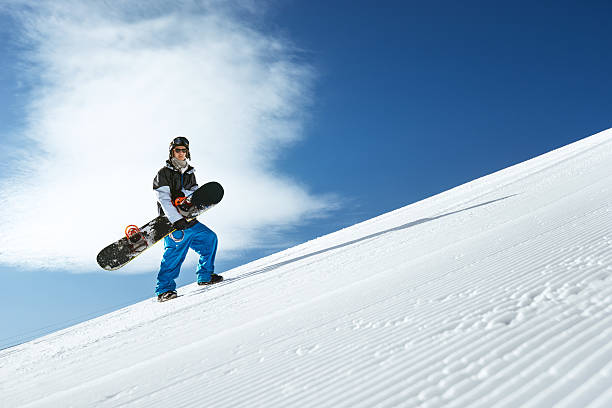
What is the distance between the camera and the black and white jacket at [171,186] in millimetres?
5965

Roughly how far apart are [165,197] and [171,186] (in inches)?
9.7

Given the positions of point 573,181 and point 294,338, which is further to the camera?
point 573,181

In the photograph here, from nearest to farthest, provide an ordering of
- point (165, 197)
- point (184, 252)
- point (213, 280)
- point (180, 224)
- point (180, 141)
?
point (165, 197) → point (180, 224) → point (184, 252) → point (180, 141) → point (213, 280)

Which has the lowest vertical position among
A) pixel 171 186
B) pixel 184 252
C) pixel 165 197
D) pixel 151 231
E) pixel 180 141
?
pixel 184 252

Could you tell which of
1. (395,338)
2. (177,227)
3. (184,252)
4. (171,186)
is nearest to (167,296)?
(184,252)

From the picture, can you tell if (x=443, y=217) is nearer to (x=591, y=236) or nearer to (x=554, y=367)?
(x=591, y=236)

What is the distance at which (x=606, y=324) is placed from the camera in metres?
1.71

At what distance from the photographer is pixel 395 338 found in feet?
7.06

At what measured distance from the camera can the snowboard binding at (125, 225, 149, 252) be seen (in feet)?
21.0

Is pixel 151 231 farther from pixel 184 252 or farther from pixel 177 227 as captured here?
pixel 184 252

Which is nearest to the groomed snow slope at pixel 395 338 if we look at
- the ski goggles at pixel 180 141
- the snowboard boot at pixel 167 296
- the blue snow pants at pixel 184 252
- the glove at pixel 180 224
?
the snowboard boot at pixel 167 296

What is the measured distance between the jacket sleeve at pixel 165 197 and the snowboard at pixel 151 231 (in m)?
0.12

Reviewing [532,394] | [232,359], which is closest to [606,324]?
[532,394]

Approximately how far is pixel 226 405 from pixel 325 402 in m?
0.54
